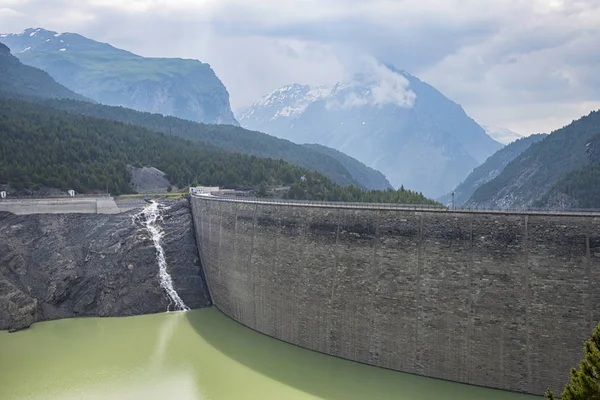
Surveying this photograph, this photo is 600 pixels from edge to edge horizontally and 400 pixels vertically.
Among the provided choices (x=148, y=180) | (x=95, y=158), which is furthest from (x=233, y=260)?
(x=95, y=158)

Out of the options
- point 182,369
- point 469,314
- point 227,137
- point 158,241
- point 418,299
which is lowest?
point 182,369

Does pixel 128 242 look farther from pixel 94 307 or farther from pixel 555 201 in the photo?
pixel 555 201

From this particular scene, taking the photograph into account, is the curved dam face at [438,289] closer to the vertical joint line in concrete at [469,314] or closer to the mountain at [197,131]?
the vertical joint line in concrete at [469,314]

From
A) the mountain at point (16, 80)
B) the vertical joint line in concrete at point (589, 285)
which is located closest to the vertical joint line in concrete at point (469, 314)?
the vertical joint line in concrete at point (589, 285)

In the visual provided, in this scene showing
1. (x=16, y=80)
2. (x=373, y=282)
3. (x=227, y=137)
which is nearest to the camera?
(x=373, y=282)

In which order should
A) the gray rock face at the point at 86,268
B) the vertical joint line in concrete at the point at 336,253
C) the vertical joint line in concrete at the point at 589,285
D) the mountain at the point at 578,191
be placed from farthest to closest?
the mountain at the point at 578,191
the gray rock face at the point at 86,268
the vertical joint line in concrete at the point at 336,253
the vertical joint line in concrete at the point at 589,285

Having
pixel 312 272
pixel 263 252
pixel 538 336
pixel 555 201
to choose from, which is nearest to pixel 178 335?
pixel 263 252

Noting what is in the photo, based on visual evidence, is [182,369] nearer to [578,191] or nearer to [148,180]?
[148,180]
